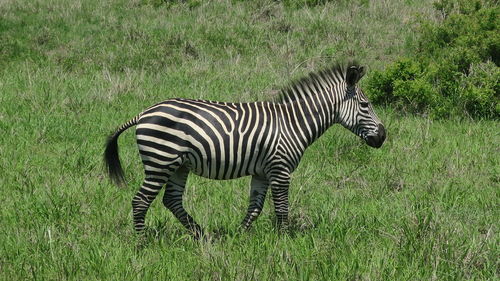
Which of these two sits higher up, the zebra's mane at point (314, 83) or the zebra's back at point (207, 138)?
the zebra's mane at point (314, 83)

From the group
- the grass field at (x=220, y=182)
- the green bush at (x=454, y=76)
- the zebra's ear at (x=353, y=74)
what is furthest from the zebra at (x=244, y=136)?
the green bush at (x=454, y=76)

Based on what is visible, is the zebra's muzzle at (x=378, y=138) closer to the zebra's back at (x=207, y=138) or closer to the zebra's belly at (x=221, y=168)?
the zebra's back at (x=207, y=138)

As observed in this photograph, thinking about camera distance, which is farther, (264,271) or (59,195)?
(59,195)

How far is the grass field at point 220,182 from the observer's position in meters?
4.56

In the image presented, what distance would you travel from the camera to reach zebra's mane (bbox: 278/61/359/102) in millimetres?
5535

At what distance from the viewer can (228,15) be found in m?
15.7

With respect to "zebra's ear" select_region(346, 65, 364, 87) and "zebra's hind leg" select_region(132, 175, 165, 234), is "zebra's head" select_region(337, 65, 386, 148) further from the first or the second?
"zebra's hind leg" select_region(132, 175, 165, 234)

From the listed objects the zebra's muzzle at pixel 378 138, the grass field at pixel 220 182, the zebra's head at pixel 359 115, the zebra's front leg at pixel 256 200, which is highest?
the zebra's head at pixel 359 115

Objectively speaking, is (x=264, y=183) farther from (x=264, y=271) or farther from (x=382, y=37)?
(x=382, y=37)

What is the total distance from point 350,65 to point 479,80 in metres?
5.20

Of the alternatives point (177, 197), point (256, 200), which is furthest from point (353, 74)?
point (177, 197)

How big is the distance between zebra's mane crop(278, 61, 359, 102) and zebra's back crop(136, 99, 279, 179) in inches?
14.1

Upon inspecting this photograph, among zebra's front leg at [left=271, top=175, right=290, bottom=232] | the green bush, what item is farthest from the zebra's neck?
the green bush

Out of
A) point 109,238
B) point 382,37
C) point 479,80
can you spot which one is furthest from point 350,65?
point 382,37
